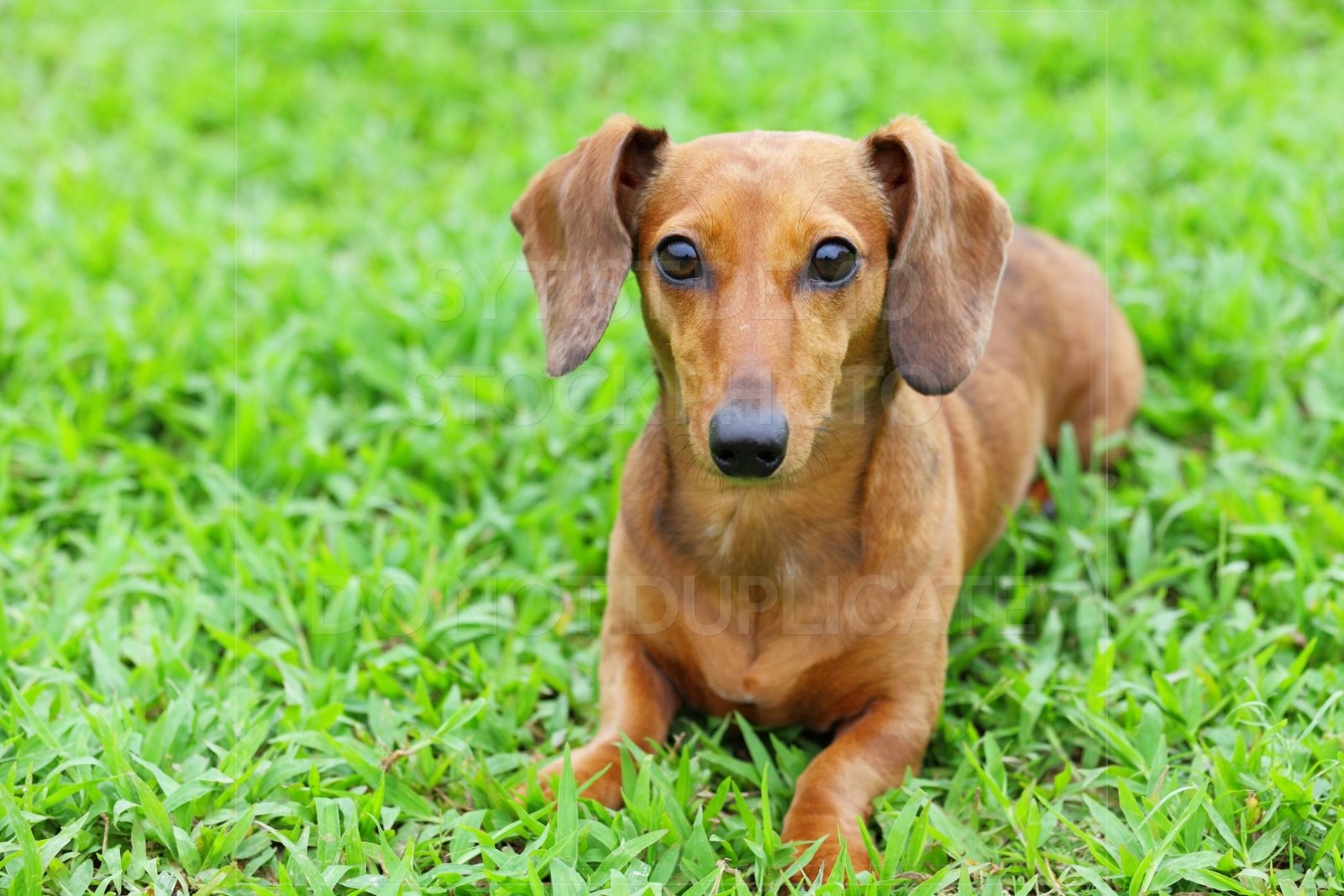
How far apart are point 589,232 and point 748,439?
2.65 feet

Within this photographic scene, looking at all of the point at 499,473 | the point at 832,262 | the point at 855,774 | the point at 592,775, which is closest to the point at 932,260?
the point at 832,262

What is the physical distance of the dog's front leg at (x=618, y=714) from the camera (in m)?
3.30

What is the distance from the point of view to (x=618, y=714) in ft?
11.4

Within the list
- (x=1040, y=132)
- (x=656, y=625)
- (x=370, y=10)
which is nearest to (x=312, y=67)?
(x=370, y=10)

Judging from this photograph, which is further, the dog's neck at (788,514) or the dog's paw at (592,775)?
the dog's neck at (788,514)

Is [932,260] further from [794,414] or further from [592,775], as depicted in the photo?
[592,775]

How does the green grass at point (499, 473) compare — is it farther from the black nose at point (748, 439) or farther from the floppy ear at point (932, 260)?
the floppy ear at point (932, 260)

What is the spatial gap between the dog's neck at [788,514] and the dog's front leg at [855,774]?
41 cm

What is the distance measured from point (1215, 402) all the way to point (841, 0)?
395 centimetres

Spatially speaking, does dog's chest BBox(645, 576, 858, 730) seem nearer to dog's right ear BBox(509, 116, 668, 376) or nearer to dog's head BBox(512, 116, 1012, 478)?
dog's head BBox(512, 116, 1012, 478)

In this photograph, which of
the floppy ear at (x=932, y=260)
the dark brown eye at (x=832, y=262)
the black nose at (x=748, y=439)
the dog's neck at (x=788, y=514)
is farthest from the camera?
the dog's neck at (x=788, y=514)

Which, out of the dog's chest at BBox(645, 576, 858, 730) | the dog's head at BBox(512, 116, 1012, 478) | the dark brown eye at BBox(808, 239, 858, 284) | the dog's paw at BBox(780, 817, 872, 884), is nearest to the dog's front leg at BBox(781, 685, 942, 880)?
the dog's paw at BBox(780, 817, 872, 884)

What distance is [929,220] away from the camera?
323 centimetres

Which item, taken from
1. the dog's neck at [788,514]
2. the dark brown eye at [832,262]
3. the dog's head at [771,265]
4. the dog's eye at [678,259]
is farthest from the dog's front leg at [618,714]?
the dark brown eye at [832,262]
